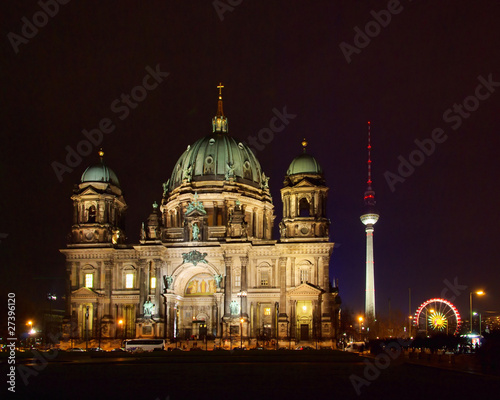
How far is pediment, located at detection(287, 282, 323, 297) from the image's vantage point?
311 ft

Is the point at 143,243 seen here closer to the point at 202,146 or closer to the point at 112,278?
the point at 112,278

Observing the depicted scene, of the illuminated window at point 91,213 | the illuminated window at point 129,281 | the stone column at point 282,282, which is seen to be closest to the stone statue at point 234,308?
the stone column at point 282,282

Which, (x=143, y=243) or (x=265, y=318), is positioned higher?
(x=143, y=243)

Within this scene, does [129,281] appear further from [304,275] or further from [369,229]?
[369,229]

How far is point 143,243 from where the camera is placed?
329 ft

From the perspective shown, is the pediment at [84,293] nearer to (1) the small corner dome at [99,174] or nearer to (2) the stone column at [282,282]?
(1) the small corner dome at [99,174]

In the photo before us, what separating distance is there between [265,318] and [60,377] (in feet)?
200

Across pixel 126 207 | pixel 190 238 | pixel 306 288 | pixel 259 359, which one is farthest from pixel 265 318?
pixel 259 359

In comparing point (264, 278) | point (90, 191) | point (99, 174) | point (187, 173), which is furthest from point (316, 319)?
point (99, 174)

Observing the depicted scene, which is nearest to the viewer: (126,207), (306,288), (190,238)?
(306,288)

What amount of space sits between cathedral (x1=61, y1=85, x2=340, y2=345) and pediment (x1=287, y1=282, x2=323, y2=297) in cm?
13

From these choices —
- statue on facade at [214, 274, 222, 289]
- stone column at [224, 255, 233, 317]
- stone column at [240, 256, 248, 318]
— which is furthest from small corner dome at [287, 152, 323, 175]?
statue on facade at [214, 274, 222, 289]

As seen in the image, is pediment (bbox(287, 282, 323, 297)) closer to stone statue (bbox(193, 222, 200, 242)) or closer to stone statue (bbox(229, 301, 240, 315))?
stone statue (bbox(229, 301, 240, 315))

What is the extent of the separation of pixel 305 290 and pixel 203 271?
1598cm
